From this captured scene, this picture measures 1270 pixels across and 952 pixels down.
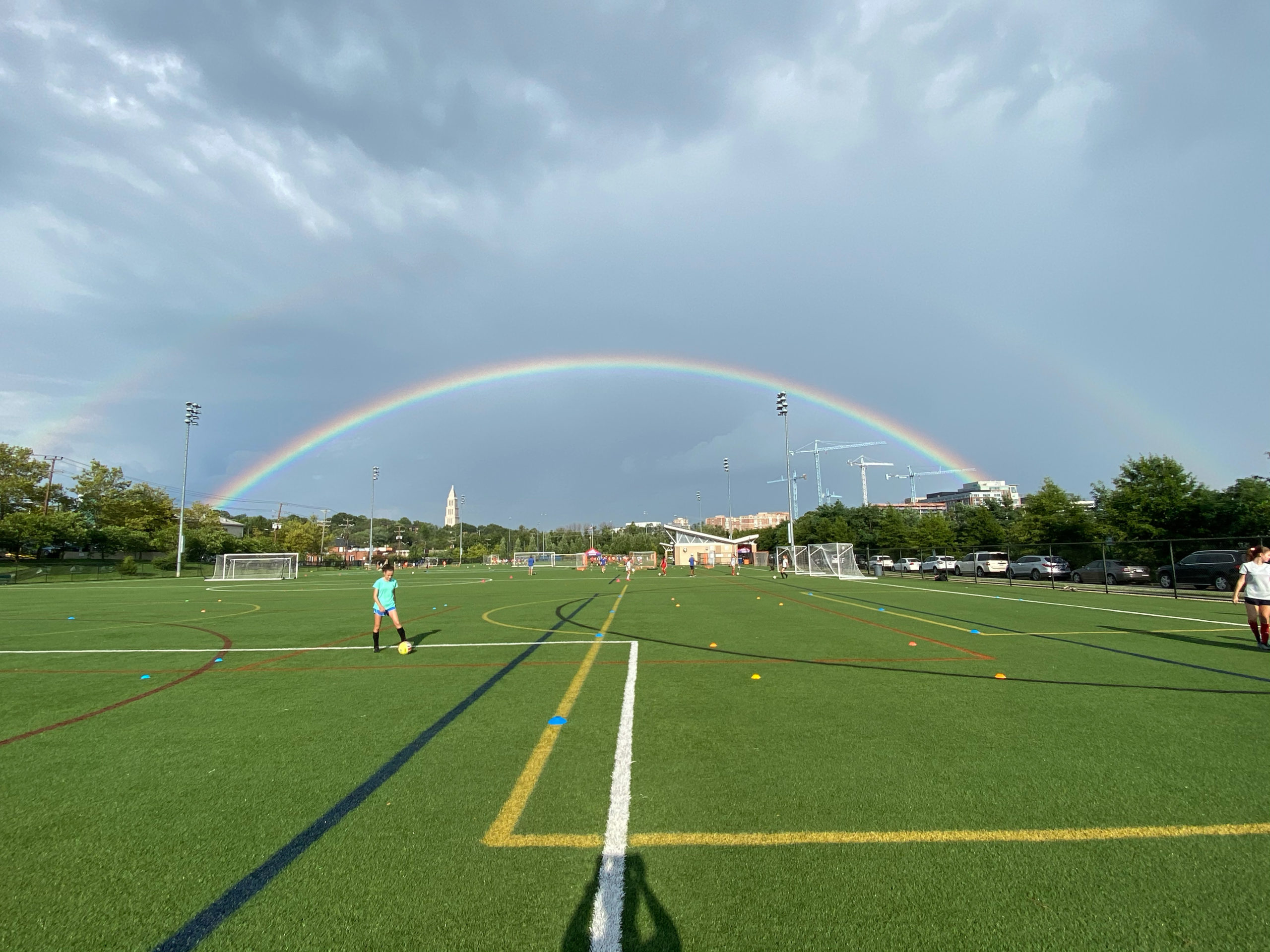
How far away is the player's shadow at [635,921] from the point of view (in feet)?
8.87

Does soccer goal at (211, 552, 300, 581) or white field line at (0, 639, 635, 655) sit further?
soccer goal at (211, 552, 300, 581)

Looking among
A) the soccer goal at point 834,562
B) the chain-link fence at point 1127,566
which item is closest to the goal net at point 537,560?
the soccer goal at point 834,562

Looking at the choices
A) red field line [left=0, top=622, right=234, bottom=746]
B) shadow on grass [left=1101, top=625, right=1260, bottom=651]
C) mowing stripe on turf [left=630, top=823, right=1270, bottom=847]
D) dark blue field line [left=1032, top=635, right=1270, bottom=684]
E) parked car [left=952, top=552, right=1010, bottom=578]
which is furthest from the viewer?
parked car [left=952, top=552, right=1010, bottom=578]

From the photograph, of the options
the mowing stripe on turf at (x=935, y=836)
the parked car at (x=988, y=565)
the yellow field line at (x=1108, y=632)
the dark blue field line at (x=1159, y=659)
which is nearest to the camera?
the mowing stripe on turf at (x=935, y=836)

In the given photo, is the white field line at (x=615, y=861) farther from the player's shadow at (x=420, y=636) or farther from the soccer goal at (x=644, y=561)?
Result: the soccer goal at (x=644, y=561)

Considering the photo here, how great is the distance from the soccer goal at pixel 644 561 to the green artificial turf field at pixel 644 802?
57.6 meters

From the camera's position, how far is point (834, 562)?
1566 inches

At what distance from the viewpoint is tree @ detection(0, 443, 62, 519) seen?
55.6 meters

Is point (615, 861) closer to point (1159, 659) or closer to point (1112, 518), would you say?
point (1159, 659)

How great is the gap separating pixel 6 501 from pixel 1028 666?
78.7 m

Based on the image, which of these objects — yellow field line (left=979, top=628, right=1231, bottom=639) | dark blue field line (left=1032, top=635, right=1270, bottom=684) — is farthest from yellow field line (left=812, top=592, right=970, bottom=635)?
dark blue field line (left=1032, top=635, right=1270, bottom=684)

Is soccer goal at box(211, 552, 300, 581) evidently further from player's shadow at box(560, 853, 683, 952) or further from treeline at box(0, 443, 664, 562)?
player's shadow at box(560, 853, 683, 952)

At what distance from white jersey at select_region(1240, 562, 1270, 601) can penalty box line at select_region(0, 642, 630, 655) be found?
10.5 meters

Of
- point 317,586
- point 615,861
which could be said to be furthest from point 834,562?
point 615,861
